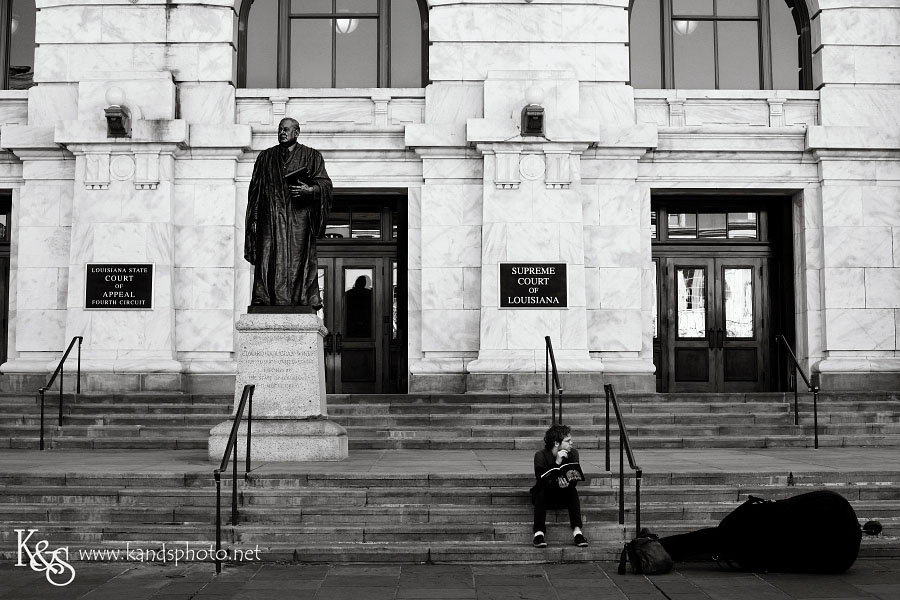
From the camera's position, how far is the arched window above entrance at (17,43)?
769 inches

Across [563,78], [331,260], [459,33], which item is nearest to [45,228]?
[331,260]

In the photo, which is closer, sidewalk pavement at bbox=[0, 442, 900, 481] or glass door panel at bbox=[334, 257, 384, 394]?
sidewalk pavement at bbox=[0, 442, 900, 481]

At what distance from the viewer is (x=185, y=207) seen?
18234 millimetres

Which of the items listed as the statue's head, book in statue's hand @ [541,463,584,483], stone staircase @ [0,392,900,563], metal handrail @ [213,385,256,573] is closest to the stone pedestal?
metal handrail @ [213,385,256,573]

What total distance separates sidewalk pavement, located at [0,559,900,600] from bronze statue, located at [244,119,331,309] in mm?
4345

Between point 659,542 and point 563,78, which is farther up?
point 563,78

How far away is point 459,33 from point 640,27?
367 centimetres

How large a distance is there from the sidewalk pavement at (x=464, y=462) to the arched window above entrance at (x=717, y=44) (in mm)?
8365

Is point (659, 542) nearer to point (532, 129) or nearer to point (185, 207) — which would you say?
point (532, 129)

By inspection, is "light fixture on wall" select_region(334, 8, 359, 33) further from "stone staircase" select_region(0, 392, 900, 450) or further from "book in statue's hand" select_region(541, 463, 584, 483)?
"book in statue's hand" select_region(541, 463, 584, 483)

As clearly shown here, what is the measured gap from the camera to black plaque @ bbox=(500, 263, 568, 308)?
17.6 m

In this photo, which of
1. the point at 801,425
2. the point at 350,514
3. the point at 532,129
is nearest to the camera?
the point at 350,514

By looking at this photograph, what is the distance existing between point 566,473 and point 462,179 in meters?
9.93

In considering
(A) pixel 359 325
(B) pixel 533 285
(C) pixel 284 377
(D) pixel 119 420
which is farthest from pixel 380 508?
(A) pixel 359 325
